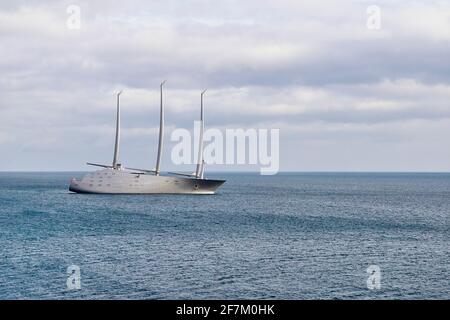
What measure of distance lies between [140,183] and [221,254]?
97722 millimetres

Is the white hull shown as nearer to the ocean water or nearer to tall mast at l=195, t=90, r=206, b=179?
tall mast at l=195, t=90, r=206, b=179

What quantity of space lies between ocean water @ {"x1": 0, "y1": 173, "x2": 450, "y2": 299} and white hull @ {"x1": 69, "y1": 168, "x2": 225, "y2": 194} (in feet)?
135

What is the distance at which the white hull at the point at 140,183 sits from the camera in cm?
15950

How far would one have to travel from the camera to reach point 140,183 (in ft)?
525

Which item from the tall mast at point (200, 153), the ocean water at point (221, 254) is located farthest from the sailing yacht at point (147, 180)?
the ocean water at point (221, 254)

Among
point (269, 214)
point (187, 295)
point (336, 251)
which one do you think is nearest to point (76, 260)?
point (187, 295)

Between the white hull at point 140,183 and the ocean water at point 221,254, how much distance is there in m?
41.2

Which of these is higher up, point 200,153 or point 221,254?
point 200,153

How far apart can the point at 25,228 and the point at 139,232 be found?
1765cm

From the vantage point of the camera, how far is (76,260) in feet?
200

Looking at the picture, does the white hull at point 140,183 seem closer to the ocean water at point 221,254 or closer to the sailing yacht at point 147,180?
the sailing yacht at point 147,180

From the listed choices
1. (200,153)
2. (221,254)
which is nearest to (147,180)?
(200,153)

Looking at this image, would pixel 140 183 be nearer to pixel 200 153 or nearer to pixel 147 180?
pixel 147 180

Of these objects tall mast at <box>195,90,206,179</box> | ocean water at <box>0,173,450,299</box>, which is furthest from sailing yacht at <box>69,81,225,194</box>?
ocean water at <box>0,173,450,299</box>
